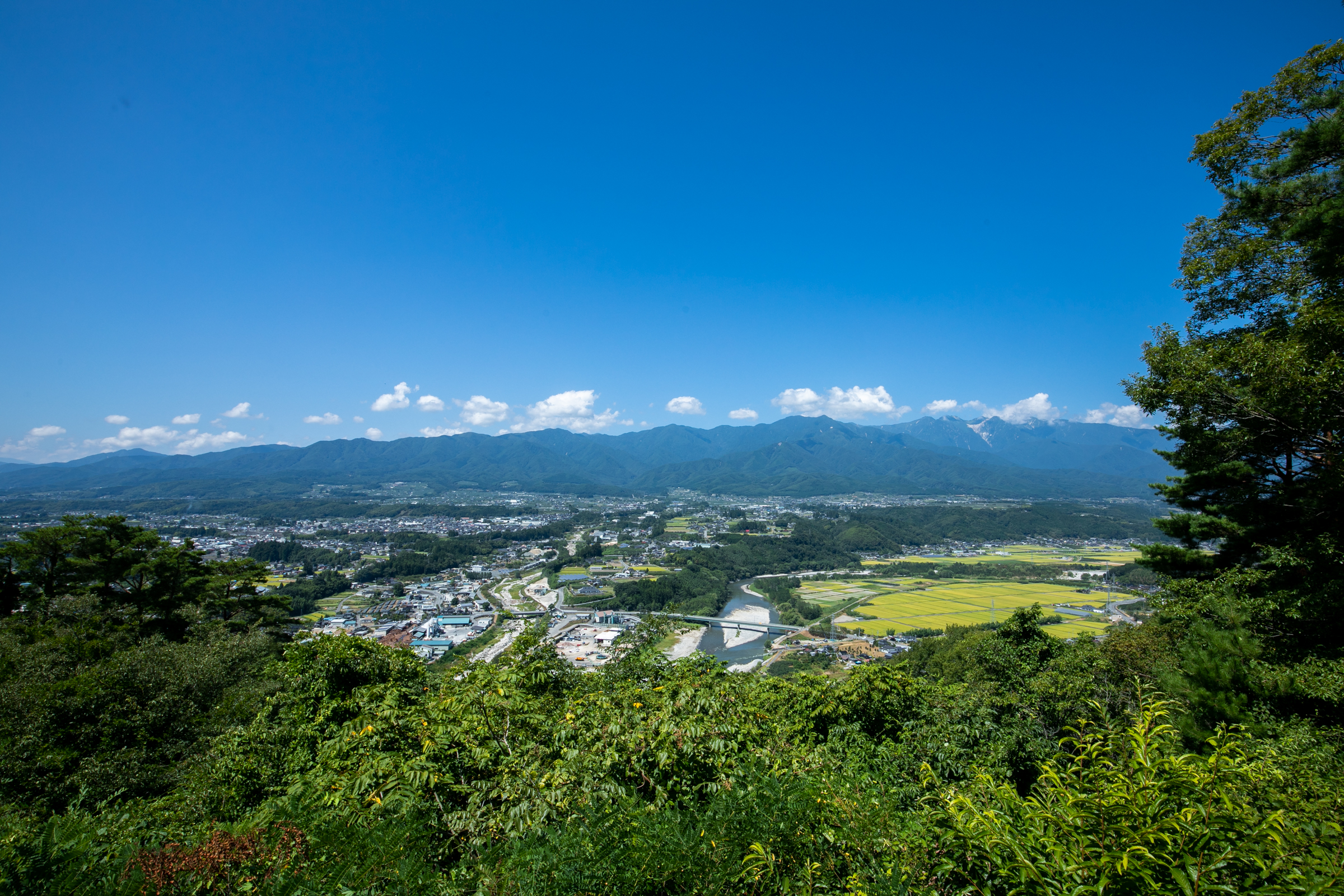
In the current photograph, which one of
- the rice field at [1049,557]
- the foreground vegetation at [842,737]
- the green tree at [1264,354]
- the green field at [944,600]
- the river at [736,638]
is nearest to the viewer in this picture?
the foreground vegetation at [842,737]

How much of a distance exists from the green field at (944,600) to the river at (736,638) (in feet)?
13.5

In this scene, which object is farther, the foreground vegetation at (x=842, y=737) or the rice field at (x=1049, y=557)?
the rice field at (x=1049, y=557)

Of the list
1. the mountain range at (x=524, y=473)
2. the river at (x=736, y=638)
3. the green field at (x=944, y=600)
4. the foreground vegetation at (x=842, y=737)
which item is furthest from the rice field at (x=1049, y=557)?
the mountain range at (x=524, y=473)

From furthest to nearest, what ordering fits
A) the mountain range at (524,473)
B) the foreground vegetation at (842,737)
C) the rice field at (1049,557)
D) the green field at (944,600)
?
the mountain range at (524,473) < the rice field at (1049,557) < the green field at (944,600) < the foreground vegetation at (842,737)

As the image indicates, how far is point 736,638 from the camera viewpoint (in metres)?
27.1

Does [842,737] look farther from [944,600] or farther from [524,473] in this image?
[524,473]

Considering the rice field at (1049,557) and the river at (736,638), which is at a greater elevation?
the river at (736,638)

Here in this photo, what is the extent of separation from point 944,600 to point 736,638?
1747 centimetres

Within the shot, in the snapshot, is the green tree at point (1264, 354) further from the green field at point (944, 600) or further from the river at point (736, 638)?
the green field at point (944, 600)

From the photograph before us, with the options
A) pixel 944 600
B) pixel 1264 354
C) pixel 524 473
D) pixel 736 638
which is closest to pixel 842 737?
pixel 1264 354

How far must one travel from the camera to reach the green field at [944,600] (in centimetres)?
2852

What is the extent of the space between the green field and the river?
4112 millimetres

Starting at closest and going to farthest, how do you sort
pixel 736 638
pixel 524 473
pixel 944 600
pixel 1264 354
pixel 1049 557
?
pixel 1264 354 → pixel 736 638 → pixel 944 600 → pixel 1049 557 → pixel 524 473

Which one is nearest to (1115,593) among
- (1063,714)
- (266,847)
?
(1063,714)
